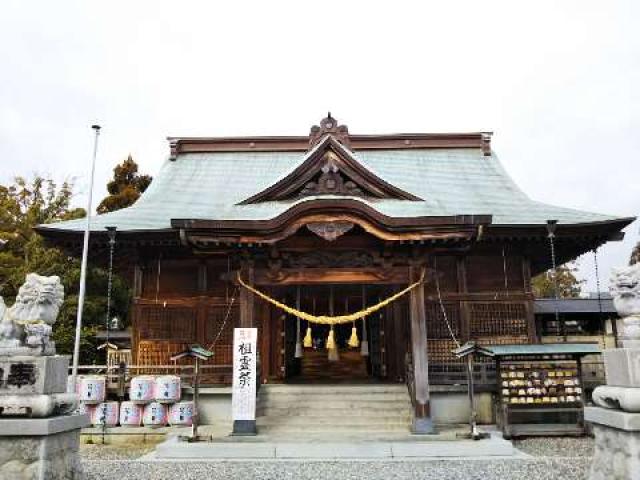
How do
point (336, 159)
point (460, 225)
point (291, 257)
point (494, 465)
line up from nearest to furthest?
point (494, 465) < point (460, 225) < point (291, 257) < point (336, 159)

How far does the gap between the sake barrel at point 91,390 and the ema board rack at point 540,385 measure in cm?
982

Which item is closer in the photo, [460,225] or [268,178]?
[460,225]

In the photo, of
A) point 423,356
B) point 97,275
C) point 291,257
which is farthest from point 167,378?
point 97,275

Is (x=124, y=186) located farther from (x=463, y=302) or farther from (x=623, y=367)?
(x=623, y=367)

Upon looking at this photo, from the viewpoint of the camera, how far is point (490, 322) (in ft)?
48.8

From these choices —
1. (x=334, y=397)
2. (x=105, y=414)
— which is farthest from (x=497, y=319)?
(x=105, y=414)

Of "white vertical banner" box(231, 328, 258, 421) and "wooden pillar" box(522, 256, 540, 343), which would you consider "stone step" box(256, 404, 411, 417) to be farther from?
"wooden pillar" box(522, 256, 540, 343)

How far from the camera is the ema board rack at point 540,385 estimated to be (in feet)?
38.5

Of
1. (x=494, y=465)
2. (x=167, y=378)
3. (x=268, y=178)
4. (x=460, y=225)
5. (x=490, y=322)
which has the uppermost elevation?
(x=268, y=178)

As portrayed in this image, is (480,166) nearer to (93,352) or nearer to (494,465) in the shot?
(494,465)

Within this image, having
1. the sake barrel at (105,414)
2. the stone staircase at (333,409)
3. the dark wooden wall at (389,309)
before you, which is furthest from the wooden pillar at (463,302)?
the sake barrel at (105,414)

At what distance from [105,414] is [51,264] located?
12426 mm

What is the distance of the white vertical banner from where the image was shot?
11.0 metres

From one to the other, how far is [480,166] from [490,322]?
771 cm
